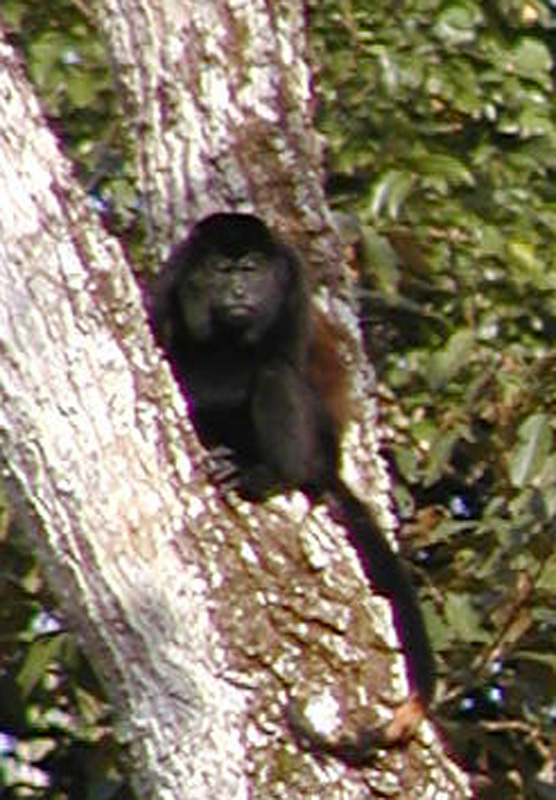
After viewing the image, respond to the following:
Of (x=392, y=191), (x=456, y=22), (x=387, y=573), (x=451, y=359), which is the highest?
(x=456, y=22)

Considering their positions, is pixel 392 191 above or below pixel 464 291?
above

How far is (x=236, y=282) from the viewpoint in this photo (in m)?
→ 4.88

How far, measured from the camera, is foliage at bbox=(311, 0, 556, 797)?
4906 millimetres

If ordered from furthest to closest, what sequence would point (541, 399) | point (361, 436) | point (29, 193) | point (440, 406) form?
point (440, 406) < point (541, 399) < point (361, 436) < point (29, 193)

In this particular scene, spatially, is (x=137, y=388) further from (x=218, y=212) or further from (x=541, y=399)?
(x=541, y=399)

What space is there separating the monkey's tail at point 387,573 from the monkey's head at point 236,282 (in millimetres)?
412

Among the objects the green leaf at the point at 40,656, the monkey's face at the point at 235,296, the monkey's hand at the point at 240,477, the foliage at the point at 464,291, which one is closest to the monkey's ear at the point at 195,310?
the monkey's face at the point at 235,296

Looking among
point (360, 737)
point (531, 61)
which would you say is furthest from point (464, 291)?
point (360, 737)

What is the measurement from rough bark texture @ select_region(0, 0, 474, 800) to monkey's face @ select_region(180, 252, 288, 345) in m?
0.87

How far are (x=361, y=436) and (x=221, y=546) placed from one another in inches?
30.4

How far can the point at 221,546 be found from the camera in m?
3.66

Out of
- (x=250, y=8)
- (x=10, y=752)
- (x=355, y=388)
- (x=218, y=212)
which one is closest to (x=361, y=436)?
(x=355, y=388)

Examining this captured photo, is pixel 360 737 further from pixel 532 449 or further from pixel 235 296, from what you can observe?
pixel 235 296

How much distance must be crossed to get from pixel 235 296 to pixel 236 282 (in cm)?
4
